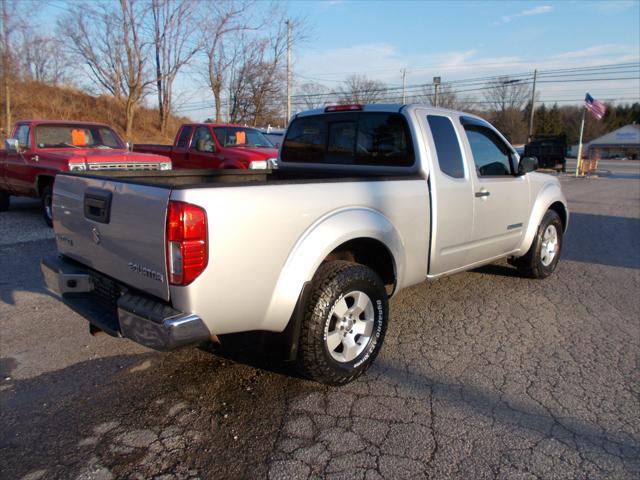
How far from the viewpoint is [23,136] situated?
877 centimetres

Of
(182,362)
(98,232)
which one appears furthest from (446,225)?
(98,232)

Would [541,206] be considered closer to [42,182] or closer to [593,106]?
[42,182]

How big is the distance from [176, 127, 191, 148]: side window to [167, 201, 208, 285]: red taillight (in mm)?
10140

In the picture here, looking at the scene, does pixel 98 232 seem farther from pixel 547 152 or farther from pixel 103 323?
pixel 547 152

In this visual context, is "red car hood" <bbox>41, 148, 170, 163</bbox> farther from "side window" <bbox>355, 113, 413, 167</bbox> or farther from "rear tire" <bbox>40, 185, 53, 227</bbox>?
"side window" <bbox>355, 113, 413, 167</bbox>

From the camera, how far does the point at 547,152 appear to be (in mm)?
29359

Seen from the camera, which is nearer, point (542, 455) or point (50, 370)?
point (542, 455)

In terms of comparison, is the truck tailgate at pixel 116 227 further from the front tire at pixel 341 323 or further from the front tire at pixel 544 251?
the front tire at pixel 544 251

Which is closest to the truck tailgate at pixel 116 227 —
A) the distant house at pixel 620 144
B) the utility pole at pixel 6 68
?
the utility pole at pixel 6 68

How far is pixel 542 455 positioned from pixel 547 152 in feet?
100

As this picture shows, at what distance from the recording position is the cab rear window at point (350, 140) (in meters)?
4.08

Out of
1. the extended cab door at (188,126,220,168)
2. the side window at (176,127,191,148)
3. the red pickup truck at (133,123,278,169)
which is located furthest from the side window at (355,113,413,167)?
the side window at (176,127,191,148)

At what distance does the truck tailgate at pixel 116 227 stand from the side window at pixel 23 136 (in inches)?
247

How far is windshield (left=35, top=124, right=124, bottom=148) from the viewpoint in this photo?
8.66m
